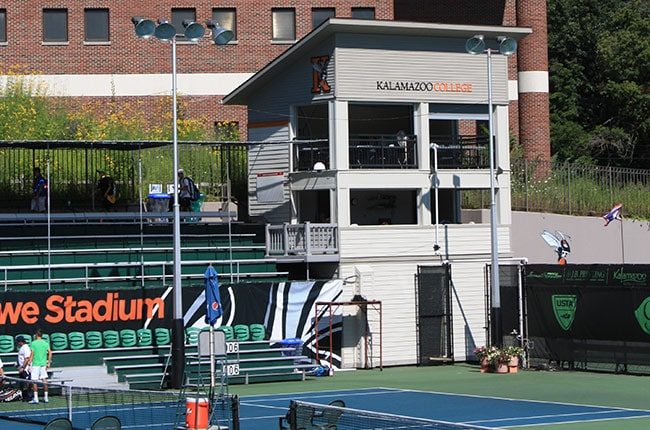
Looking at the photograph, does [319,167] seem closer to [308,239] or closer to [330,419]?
[308,239]

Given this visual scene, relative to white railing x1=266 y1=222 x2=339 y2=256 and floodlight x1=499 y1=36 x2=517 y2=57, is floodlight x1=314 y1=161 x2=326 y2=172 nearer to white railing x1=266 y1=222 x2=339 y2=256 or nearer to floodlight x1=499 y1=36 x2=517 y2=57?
white railing x1=266 y1=222 x2=339 y2=256

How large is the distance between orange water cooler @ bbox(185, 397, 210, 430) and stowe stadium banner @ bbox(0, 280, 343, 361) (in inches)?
661

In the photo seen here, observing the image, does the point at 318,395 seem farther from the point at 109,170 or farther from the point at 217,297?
the point at 109,170

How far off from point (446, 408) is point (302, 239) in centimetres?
1423

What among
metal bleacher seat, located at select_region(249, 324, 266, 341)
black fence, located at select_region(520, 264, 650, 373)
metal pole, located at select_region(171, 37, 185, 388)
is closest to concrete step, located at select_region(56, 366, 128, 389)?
metal pole, located at select_region(171, 37, 185, 388)

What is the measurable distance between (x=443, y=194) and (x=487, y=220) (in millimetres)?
4850

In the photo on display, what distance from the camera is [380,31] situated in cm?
4441

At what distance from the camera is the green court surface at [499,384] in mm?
32062

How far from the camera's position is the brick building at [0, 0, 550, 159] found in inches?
2488

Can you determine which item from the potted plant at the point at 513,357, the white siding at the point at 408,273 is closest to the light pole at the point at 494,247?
the potted plant at the point at 513,357

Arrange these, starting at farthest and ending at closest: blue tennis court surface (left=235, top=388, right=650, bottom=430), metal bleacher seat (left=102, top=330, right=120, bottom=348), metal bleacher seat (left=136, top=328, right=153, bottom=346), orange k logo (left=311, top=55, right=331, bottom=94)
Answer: orange k logo (left=311, top=55, right=331, bottom=94)
metal bleacher seat (left=136, top=328, right=153, bottom=346)
metal bleacher seat (left=102, top=330, right=120, bottom=348)
blue tennis court surface (left=235, top=388, right=650, bottom=430)

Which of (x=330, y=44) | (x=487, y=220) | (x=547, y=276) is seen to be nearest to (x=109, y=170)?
(x=330, y=44)

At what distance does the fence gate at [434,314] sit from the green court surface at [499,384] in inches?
33.7

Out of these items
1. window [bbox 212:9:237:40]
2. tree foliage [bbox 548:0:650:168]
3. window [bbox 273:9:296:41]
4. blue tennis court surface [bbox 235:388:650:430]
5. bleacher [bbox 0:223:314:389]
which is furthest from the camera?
tree foliage [bbox 548:0:650:168]
